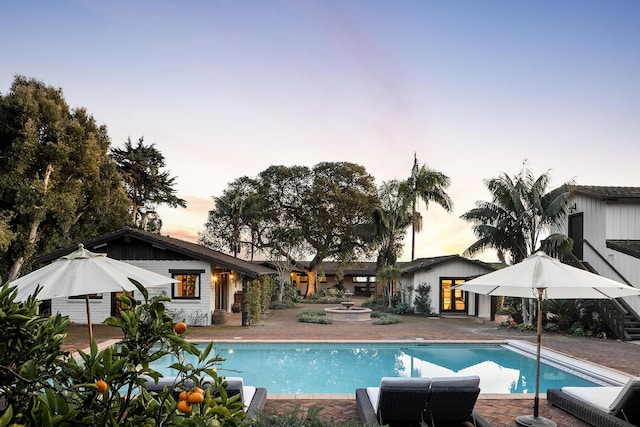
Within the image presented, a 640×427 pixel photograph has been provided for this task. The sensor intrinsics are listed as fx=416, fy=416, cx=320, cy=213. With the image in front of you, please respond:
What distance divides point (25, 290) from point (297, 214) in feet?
112

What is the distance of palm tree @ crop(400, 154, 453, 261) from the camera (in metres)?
25.5

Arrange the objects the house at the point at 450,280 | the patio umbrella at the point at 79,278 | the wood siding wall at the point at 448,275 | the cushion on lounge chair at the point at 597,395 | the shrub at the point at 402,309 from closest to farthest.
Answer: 1. the patio umbrella at the point at 79,278
2. the cushion on lounge chair at the point at 597,395
3. the house at the point at 450,280
4. the wood siding wall at the point at 448,275
5. the shrub at the point at 402,309

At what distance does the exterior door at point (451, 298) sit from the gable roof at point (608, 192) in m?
7.71

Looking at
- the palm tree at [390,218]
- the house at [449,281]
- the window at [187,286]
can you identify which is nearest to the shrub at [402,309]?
the house at [449,281]

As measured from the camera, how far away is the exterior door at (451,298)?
75.5 feet

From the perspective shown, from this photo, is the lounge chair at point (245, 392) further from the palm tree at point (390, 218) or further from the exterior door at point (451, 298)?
the palm tree at point (390, 218)

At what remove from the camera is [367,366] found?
475 inches

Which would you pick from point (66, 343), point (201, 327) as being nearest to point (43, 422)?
point (66, 343)

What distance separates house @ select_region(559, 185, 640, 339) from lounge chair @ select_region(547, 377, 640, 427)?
9660mm

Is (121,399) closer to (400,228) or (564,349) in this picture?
(564,349)

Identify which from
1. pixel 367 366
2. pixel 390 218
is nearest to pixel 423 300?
pixel 390 218

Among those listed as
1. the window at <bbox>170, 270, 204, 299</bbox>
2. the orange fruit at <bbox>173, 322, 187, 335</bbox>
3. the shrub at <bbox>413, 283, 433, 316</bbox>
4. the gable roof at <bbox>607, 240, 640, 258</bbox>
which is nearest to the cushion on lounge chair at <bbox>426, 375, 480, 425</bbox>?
the orange fruit at <bbox>173, 322, 187, 335</bbox>

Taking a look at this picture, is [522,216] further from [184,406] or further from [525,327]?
[184,406]

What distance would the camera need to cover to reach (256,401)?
665cm
